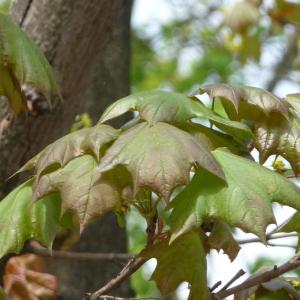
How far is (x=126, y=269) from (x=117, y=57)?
127cm

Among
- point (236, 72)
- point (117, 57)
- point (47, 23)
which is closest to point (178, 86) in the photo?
point (236, 72)

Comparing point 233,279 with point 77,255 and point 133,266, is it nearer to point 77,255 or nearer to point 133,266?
point 133,266

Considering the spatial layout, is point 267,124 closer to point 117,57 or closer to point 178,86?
point 117,57

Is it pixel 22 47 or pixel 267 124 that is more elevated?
pixel 22 47

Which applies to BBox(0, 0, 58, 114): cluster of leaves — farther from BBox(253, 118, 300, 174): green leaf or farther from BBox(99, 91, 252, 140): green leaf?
BBox(253, 118, 300, 174): green leaf

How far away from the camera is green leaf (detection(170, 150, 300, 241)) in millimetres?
968

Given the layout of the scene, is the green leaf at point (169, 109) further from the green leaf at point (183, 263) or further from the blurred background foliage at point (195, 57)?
the blurred background foliage at point (195, 57)

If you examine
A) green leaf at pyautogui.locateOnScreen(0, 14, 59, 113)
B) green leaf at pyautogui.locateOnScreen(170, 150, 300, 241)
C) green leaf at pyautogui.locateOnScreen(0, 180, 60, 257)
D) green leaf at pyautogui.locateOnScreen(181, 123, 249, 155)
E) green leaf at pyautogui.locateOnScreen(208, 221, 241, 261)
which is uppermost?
green leaf at pyautogui.locateOnScreen(0, 14, 59, 113)

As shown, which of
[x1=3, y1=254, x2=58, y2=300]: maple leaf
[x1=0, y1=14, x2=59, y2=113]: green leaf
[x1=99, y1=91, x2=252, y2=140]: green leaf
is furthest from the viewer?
[x1=3, y1=254, x2=58, y2=300]: maple leaf

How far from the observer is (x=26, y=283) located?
140 centimetres

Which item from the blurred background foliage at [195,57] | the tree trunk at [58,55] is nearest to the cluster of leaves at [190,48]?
the blurred background foliage at [195,57]

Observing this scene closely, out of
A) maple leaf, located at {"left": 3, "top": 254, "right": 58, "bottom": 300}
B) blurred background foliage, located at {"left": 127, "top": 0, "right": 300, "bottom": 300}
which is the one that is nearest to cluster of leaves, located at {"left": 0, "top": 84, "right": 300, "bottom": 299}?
maple leaf, located at {"left": 3, "top": 254, "right": 58, "bottom": 300}

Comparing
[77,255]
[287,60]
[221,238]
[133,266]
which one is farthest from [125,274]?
[287,60]

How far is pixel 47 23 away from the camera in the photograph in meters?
1.64
